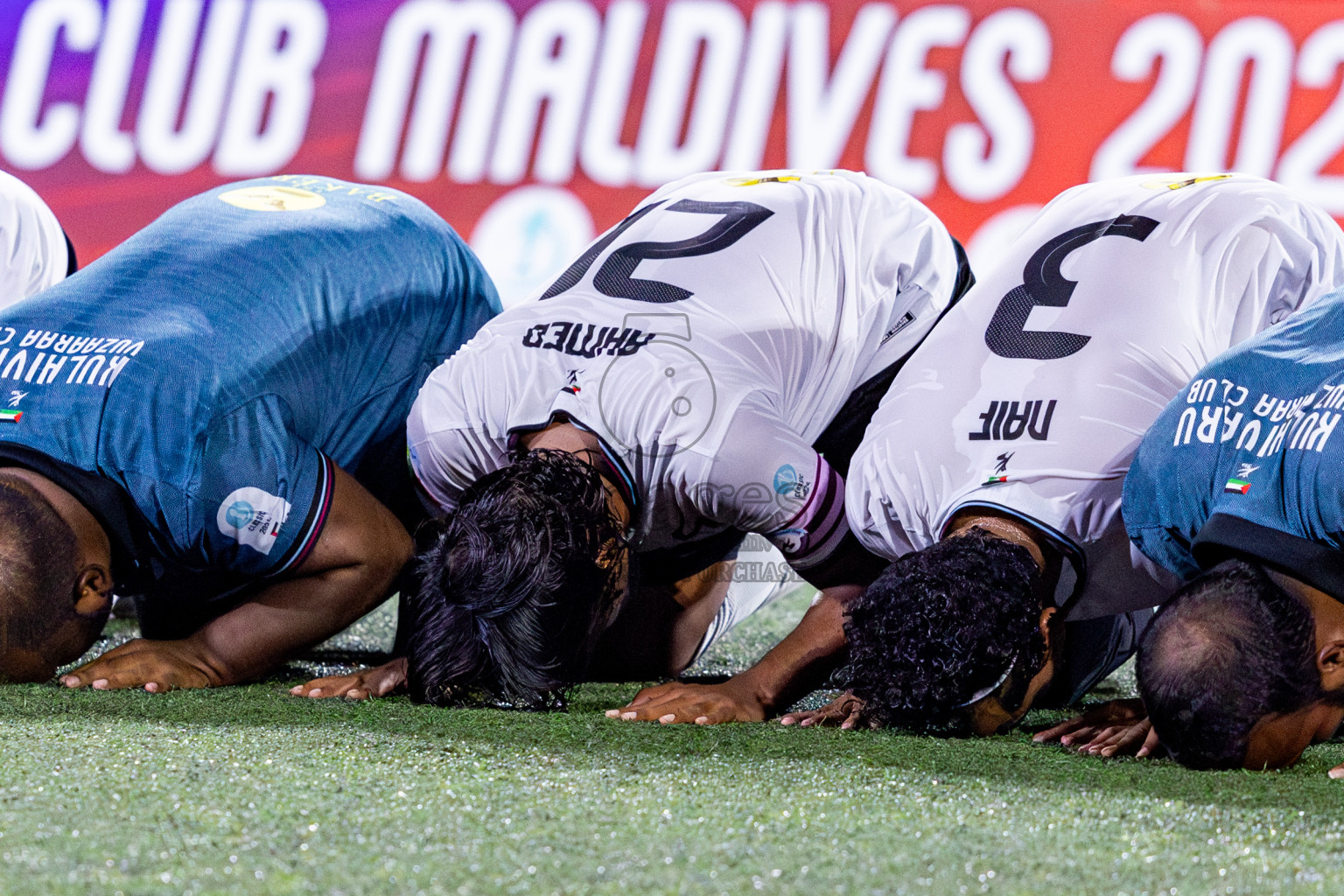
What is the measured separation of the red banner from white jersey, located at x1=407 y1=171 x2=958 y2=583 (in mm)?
1619

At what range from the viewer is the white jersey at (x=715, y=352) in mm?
1879

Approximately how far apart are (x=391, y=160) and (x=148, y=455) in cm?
221

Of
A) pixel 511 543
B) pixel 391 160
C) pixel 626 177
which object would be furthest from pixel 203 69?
pixel 511 543

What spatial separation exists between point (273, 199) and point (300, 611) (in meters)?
0.79

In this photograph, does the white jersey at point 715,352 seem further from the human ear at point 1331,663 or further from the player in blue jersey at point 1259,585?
the human ear at point 1331,663

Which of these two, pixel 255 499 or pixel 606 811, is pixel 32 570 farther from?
pixel 606 811

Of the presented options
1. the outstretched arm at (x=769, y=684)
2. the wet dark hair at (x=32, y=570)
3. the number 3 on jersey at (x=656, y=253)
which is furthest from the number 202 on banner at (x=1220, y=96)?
the wet dark hair at (x=32, y=570)

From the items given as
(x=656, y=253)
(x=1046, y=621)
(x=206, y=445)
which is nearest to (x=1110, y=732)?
(x=1046, y=621)

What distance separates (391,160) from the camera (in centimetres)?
396

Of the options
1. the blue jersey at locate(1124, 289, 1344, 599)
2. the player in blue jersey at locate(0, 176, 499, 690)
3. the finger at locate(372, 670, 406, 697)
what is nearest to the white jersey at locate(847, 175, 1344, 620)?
the blue jersey at locate(1124, 289, 1344, 599)

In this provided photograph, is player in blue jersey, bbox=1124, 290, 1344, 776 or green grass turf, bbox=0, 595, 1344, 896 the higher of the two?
player in blue jersey, bbox=1124, 290, 1344, 776

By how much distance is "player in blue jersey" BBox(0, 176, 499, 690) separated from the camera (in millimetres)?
1883

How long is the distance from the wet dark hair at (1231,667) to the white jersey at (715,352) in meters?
0.56

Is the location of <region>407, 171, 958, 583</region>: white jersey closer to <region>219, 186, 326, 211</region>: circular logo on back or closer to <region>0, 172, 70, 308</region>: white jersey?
<region>219, 186, 326, 211</region>: circular logo on back
